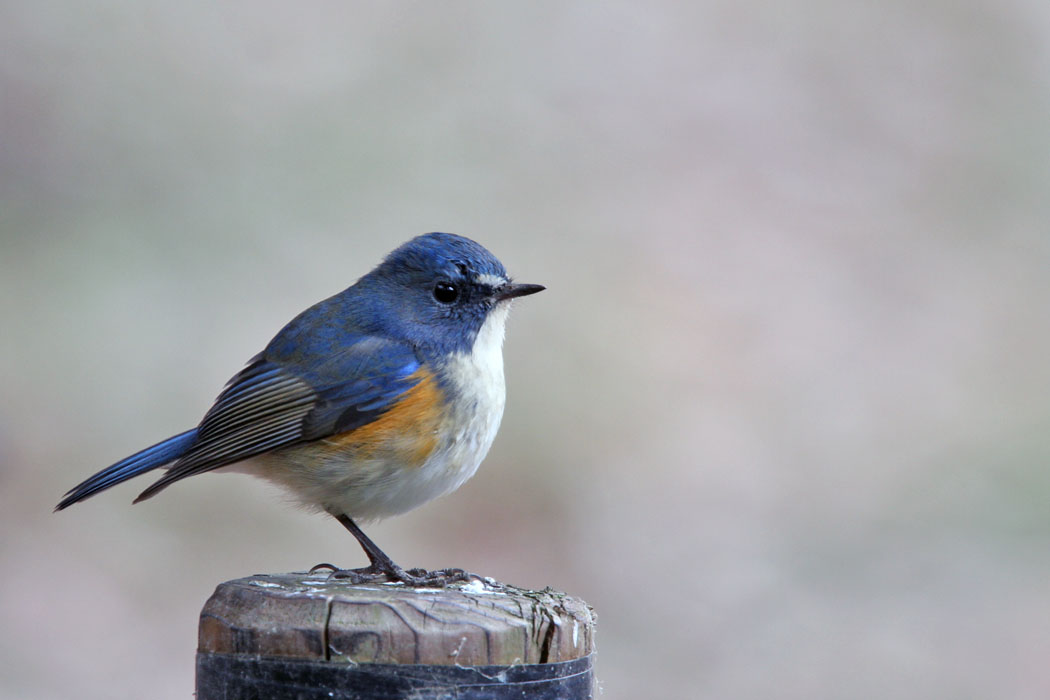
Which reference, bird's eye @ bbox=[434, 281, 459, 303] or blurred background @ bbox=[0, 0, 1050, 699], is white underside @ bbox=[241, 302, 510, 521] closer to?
bird's eye @ bbox=[434, 281, 459, 303]

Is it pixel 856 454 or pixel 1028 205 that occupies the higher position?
pixel 1028 205

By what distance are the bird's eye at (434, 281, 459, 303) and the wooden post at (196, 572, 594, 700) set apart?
1.34 metres

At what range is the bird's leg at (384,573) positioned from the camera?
9.88 ft

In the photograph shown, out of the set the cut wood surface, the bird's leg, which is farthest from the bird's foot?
the cut wood surface

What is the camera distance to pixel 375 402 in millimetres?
3486

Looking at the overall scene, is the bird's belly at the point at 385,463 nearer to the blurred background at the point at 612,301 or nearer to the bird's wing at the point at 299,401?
the bird's wing at the point at 299,401

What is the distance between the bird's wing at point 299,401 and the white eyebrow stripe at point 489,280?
0.28 m

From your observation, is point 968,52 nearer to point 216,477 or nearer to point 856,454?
point 856,454

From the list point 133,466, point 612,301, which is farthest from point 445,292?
point 612,301

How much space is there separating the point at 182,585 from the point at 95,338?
159cm

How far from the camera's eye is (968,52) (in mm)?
9141

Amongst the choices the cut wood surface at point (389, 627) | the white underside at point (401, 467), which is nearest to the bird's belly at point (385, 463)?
the white underside at point (401, 467)

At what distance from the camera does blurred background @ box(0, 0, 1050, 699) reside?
607 cm

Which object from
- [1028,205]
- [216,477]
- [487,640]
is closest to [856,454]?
[1028,205]
